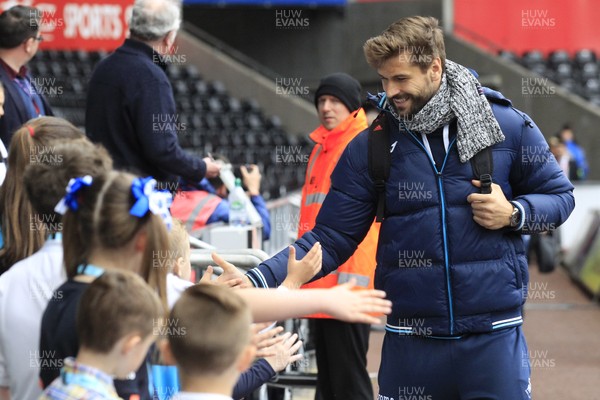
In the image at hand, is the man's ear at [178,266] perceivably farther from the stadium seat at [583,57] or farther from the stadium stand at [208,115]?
the stadium seat at [583,57]

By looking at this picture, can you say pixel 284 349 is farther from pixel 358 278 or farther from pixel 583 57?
pixel 583 57

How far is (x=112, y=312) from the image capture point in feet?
10.2

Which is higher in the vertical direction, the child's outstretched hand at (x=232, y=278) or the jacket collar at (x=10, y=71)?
the jacket collar at (x=10, y=71)

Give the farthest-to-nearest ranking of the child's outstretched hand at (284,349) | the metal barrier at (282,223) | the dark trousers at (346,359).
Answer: the metal barrier at (282,223)
the dark trousers at (346,359)
the child's outstretched hand at (284,349)

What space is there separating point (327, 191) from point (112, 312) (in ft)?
11.2

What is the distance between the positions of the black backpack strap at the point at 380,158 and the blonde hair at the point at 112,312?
1.56 meters

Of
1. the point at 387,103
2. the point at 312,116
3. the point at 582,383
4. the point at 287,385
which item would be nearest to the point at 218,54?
the point at 312,116

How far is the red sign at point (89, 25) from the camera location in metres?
23.6

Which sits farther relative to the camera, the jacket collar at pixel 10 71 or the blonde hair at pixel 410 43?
the jacket collar at pixel 10 71

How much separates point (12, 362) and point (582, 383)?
663 centimetres

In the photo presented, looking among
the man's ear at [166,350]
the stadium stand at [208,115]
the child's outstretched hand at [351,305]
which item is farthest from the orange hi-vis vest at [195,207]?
the stadium stand at [208,115]

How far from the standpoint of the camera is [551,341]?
1130 cm

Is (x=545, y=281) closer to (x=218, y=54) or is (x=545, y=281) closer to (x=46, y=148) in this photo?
(x=218, y=54)

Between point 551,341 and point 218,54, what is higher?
point 218,54
